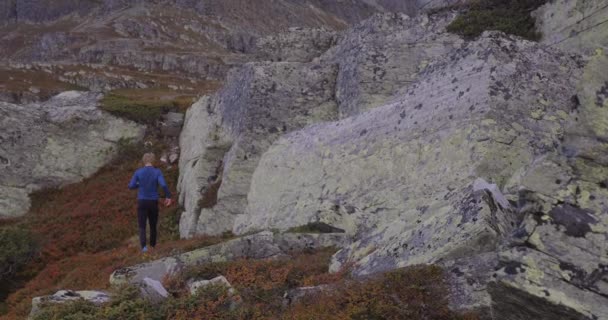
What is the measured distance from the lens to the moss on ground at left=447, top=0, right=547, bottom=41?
24.6 m

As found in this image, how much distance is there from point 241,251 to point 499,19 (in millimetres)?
17942

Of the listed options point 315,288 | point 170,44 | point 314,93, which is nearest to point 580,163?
point 315,288

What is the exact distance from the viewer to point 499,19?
86.1 ft

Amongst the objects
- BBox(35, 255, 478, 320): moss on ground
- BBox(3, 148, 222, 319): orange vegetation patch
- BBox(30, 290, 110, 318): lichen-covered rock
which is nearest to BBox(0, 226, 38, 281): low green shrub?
BBox(3, 148, 222, 319): orange vegetation patch

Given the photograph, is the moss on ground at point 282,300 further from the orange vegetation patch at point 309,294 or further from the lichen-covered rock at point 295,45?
the lichen-covered rock at point 295,45

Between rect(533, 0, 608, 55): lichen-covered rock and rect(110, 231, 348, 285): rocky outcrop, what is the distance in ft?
45.3

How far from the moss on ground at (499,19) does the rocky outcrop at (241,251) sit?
1321 centimetres

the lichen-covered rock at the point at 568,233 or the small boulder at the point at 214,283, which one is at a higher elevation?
the lichen-covered rock at the point at 568,233

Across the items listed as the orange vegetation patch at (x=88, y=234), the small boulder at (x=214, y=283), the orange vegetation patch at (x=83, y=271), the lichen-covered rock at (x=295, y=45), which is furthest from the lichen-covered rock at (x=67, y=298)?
the lichen-covered rock at (x=295, y=45)

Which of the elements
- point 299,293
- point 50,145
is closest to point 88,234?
point 50,145

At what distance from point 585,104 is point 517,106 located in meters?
7.21

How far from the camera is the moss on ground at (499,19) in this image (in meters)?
24.6

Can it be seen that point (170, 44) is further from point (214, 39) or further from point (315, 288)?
point (315, 288)

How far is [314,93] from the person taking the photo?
23.0 m
